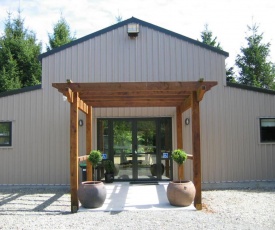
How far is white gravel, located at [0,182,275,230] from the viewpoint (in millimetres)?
6020

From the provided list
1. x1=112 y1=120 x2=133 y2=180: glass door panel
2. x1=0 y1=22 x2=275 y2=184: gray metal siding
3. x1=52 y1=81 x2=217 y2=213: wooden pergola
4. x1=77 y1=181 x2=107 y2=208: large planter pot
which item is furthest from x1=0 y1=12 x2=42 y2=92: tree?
x1=77 y1=181 x2=107 y2=208: large planter pot

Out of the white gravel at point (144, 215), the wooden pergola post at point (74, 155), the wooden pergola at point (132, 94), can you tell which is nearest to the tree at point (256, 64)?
the white gravel at point (144, 215)

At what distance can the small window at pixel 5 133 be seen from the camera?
10648 millimetres

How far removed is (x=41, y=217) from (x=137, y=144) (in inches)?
192

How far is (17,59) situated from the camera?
21.7 meters

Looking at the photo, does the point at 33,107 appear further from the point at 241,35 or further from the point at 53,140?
the point at 241,35

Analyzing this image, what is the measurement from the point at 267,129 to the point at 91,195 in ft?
21.5

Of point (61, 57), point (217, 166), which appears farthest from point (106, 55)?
point (217, 166)

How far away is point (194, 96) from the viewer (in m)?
7.60

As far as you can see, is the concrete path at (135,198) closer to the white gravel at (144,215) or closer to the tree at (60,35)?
the white gravel at (144,215)

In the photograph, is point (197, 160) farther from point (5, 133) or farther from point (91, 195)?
point (5, 133)

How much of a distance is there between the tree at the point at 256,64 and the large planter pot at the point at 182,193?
15.4m

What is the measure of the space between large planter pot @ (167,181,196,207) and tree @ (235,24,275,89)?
15.4 meters

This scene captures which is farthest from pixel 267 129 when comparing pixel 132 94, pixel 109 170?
pixel 109 170
